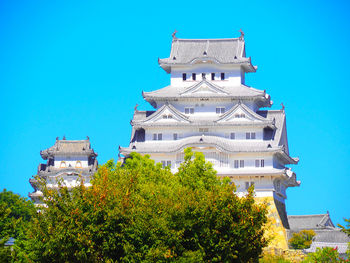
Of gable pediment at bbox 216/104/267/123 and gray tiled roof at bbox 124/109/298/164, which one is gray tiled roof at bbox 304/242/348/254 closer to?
gray tiled roof at bbox 124/109/298/164

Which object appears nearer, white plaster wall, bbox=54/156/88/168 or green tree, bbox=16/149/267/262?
green tree, bbox=16/149/267/262

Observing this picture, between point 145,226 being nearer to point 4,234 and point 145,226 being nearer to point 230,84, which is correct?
point 4,234

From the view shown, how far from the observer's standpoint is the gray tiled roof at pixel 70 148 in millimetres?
94769

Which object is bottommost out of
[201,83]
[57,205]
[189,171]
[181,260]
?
Answer: [181,260]

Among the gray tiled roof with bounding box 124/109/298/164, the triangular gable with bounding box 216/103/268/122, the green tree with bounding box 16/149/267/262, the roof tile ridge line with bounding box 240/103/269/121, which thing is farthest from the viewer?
the triangular gable with bounding box 216/103/268/122

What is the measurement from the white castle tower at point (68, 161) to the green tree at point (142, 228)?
48.0 metres

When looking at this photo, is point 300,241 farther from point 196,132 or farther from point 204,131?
point 196,132

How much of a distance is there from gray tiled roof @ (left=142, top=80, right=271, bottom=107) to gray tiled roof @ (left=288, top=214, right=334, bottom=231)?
23.3 m

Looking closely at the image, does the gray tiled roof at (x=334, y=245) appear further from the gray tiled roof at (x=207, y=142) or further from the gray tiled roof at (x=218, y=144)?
the gray tiled roof at (x=207, y=142)

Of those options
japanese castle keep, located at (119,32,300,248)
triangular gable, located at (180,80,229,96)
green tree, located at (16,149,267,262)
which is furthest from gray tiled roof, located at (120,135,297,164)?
green tree, located at (16,149,267,262)

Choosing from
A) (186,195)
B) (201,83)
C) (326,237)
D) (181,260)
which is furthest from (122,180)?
(326,237)

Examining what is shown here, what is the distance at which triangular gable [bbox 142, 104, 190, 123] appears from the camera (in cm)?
8012

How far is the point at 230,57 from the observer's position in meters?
84.6

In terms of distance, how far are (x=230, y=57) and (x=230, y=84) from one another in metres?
3.08
